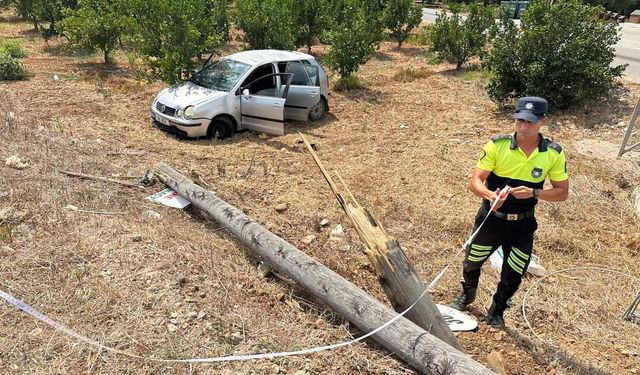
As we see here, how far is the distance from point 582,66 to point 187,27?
8099 millimetres

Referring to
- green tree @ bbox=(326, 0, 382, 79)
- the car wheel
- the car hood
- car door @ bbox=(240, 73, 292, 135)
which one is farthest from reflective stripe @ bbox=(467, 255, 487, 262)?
green tree @ bbox=(326, 0, 382, 79)

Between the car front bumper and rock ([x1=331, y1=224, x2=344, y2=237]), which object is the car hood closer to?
the car front bumper

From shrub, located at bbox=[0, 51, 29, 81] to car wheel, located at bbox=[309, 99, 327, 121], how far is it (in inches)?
296

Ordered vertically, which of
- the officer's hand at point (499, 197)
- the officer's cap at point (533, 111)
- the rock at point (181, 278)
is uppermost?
the officer's cap at point (533, 111)

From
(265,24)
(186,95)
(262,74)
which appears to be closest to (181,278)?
(186,95)

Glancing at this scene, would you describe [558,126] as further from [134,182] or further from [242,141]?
[134,182]

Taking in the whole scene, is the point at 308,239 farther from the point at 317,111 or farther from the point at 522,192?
A: the point at 317,111

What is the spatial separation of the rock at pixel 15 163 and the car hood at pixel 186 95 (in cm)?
280

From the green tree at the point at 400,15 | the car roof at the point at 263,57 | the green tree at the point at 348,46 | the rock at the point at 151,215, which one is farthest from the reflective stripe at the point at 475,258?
the green tree at the point at 400,15

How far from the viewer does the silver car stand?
814 cm

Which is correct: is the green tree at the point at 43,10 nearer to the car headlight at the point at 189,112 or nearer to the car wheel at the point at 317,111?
the car headlight at the point at 189,112

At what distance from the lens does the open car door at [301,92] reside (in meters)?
9.40

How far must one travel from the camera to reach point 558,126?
30.3ft

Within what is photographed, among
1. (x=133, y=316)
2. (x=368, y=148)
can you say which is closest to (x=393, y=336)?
(x=133, y=316)
